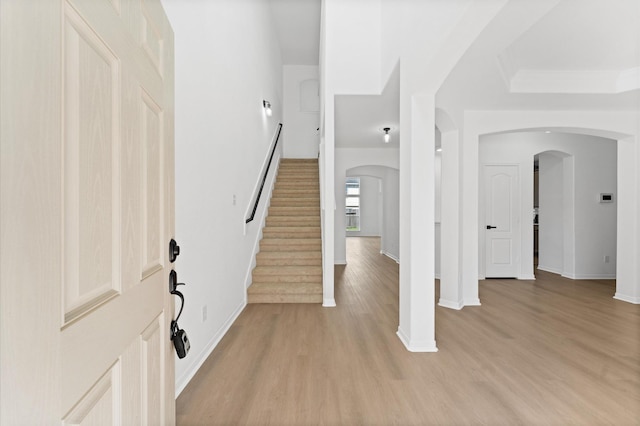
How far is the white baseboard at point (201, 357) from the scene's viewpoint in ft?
7.01

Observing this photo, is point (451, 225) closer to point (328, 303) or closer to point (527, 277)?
point (328, 303)

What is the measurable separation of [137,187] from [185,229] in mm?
1311

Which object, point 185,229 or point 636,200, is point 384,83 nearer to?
point 185,229

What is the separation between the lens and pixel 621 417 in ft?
6.26

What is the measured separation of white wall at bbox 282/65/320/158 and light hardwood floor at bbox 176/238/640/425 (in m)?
5.22

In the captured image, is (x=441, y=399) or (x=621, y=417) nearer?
(x=621, y=417)

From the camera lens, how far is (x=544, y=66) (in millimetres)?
3723

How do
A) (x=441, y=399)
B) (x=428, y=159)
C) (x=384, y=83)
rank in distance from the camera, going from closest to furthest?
(x=441, y=399), (x=428, y=159), (x=384, y=83)

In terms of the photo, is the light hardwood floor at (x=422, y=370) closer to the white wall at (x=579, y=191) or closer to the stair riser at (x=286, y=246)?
the stair riser at (x=286, y=246)

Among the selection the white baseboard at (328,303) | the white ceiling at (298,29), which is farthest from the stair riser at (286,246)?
the white ceiling at (298,29)

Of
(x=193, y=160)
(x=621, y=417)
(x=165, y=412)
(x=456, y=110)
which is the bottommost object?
(x=621, y=417)

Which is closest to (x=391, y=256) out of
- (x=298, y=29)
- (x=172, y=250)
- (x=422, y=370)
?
(x=298, y=29)

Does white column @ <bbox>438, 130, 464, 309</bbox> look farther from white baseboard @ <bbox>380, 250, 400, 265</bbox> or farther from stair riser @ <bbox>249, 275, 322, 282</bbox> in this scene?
white baseboard @ <bbox>380, 250, 400, 265</bbox>

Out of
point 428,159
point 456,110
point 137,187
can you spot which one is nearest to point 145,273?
point 137,187
